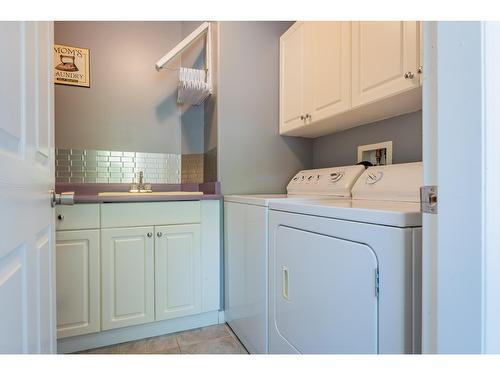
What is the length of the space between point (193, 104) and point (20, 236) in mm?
1944

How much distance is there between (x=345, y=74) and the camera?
155 centimetres

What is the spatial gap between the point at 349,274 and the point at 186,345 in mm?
1264

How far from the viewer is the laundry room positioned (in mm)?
507

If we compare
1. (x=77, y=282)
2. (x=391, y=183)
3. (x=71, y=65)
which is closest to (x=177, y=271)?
(x=77, y=282)

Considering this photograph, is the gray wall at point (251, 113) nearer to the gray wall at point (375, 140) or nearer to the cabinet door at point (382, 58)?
the gray wall at point (375, 140)

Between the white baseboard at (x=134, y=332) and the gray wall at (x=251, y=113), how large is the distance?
91 cm

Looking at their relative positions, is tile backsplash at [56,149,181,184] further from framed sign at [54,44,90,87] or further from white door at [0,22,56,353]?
white door at [0,22,56,353]

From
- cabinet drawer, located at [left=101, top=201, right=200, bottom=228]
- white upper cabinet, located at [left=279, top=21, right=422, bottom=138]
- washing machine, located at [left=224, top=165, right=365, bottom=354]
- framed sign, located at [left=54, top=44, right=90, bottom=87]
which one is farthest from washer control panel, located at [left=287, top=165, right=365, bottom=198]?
framed sign, located at [left=54, top=44, right=90, bottom=87]

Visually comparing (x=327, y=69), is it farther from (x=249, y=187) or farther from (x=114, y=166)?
(x=114, y=166)

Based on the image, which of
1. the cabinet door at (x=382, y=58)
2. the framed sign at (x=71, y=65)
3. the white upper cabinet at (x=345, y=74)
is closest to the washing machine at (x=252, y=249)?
the white upper cabinet at (x=345, y=74)

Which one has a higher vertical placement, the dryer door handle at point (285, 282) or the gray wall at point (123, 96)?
the gray wall at point (123, 96)

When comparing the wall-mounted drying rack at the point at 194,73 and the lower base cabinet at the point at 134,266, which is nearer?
the lower base cabinet at the point at 134,266

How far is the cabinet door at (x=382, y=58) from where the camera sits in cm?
119
